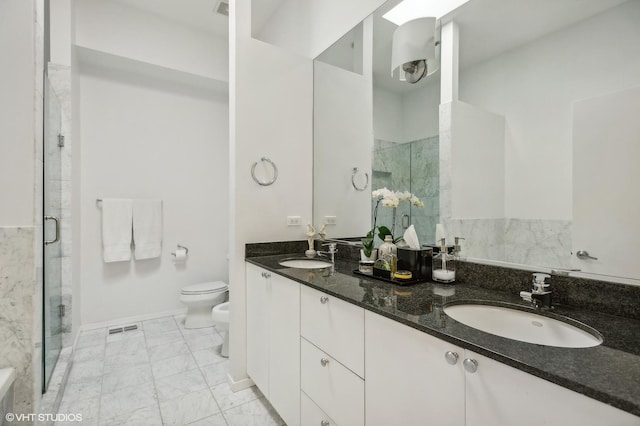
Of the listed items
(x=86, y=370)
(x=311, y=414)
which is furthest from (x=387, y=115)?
(x=86, y=370)

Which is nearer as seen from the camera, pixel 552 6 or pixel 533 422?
pixel 533 422

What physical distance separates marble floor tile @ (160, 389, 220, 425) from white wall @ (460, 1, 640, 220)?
1.90 meters

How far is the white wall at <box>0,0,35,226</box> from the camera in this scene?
1052mm

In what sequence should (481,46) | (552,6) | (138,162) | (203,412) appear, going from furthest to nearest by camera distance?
(138,162), (203,412), (481,46), (552,6)

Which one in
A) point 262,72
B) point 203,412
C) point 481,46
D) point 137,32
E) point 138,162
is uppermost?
point 137,32

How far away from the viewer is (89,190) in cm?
285

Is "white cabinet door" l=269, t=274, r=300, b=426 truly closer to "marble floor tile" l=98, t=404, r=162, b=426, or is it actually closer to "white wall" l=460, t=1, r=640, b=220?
"marble floor tile" l=98, t=404, r=162, b=426

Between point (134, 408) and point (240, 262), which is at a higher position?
point (240, 262)

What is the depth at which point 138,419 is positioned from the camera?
1634 millimetres

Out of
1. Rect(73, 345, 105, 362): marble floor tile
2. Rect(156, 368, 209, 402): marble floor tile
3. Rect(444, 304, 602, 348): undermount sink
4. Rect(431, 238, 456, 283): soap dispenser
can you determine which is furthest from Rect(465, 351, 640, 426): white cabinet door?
Rect(73, 345, 105, 362): marble floor tile

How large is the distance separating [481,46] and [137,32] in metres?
3.06

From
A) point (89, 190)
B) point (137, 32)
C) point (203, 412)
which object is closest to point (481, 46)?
point (203, 412)

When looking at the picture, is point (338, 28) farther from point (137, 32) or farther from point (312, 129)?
point (137, 32)

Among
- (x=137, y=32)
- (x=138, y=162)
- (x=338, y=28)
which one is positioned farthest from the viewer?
(x=138, y=162)
